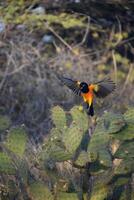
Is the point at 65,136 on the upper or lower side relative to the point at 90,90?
lower

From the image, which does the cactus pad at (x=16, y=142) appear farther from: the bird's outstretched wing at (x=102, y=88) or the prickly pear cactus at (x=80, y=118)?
the bird's outstretched wing at (x=102, y=88)

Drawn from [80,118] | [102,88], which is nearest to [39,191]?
[80,118]

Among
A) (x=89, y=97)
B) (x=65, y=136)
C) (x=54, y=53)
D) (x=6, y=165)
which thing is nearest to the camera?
(x=6, y=165)

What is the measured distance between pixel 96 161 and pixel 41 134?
13.9 feet

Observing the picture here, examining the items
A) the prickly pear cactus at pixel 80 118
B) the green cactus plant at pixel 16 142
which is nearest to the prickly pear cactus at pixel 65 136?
the prickly pear cactus at pixel 80 118

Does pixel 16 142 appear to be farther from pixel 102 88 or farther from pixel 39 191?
pixel 102 88

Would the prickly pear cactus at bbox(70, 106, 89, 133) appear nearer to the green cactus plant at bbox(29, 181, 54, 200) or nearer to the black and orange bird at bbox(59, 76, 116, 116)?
the black and orange bird at bbox(59, 76, 116, 116)

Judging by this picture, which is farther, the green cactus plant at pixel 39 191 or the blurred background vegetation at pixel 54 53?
the blurred background vegetation at pixel 54 53

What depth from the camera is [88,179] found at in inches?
152

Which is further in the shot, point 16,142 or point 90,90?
point 90,90

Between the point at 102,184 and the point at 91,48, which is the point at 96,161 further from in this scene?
the point at 91,48

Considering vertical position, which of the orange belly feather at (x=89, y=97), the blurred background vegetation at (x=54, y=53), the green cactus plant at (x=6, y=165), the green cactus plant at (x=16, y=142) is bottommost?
the blurred background vegetation at (x=54, y=53)

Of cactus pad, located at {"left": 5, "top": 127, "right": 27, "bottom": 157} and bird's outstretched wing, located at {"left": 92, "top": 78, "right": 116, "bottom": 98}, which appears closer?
cactus pad, located at {"left": 5, "top": 127, "right": 27, "bottom": 157}

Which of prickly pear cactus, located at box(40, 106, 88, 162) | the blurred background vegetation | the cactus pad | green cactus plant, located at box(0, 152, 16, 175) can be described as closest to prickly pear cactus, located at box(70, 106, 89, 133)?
prickly pear cactus, located at box(40, 106, 88, 162)
